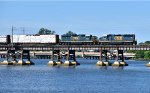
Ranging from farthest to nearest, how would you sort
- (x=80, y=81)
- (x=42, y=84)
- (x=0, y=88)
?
(x=80, y=81) → (x=42, y=84) → (x=0, y=88)

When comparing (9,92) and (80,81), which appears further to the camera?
(80,81)

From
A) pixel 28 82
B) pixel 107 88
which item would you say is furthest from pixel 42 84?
pixel 107 88

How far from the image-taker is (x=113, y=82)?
443 ft

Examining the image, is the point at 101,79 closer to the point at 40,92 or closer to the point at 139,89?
the point at 139,89

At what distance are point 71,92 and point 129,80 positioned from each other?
33.1m

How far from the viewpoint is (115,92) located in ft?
367

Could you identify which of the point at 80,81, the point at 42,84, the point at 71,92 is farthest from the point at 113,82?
the point at 71,92

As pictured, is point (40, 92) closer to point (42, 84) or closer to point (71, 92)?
point (71, 92)

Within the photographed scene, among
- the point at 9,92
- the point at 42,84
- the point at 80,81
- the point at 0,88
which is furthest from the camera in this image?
the point at 80,81

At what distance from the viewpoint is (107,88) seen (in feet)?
395

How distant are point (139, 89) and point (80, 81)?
21137mm

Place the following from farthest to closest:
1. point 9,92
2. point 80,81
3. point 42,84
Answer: point 80,81 → point 42,84 → point 9,92

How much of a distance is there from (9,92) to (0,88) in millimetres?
7605

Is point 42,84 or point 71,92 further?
point 42,84
